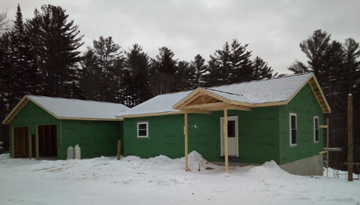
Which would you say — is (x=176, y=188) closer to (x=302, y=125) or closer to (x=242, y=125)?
(x=242, y=125)

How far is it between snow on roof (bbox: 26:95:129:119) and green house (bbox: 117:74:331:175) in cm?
337

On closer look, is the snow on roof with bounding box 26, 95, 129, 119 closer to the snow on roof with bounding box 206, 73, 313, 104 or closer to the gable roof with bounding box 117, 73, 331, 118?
the gable roof with bounding box 117, 73, 331, 118

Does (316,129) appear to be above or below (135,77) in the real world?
below

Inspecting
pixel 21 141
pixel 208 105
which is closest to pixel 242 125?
pixel 208 105

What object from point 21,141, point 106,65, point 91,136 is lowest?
point 21,141

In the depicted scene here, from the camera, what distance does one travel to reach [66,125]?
683 inches

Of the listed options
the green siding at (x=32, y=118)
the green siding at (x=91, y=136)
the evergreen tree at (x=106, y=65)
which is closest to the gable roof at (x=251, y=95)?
the green siding at (x=91, y=136)

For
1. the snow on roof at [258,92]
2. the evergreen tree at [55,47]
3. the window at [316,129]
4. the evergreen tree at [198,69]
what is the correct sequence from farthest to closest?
the evergreen tree at [198,69] → the evergreen tree at [55,47] → the window at [316,129] → the snow on roof at [258,92]

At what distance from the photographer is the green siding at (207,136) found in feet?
37.0

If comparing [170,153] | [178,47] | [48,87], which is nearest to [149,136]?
[170,153]

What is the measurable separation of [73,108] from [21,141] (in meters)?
5.38

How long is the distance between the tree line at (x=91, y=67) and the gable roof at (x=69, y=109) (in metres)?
10.7

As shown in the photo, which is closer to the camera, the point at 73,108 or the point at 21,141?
the point at 73,108

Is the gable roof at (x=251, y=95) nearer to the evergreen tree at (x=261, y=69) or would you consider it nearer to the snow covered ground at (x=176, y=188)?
the snow covered ground at (x=176, y=188)
